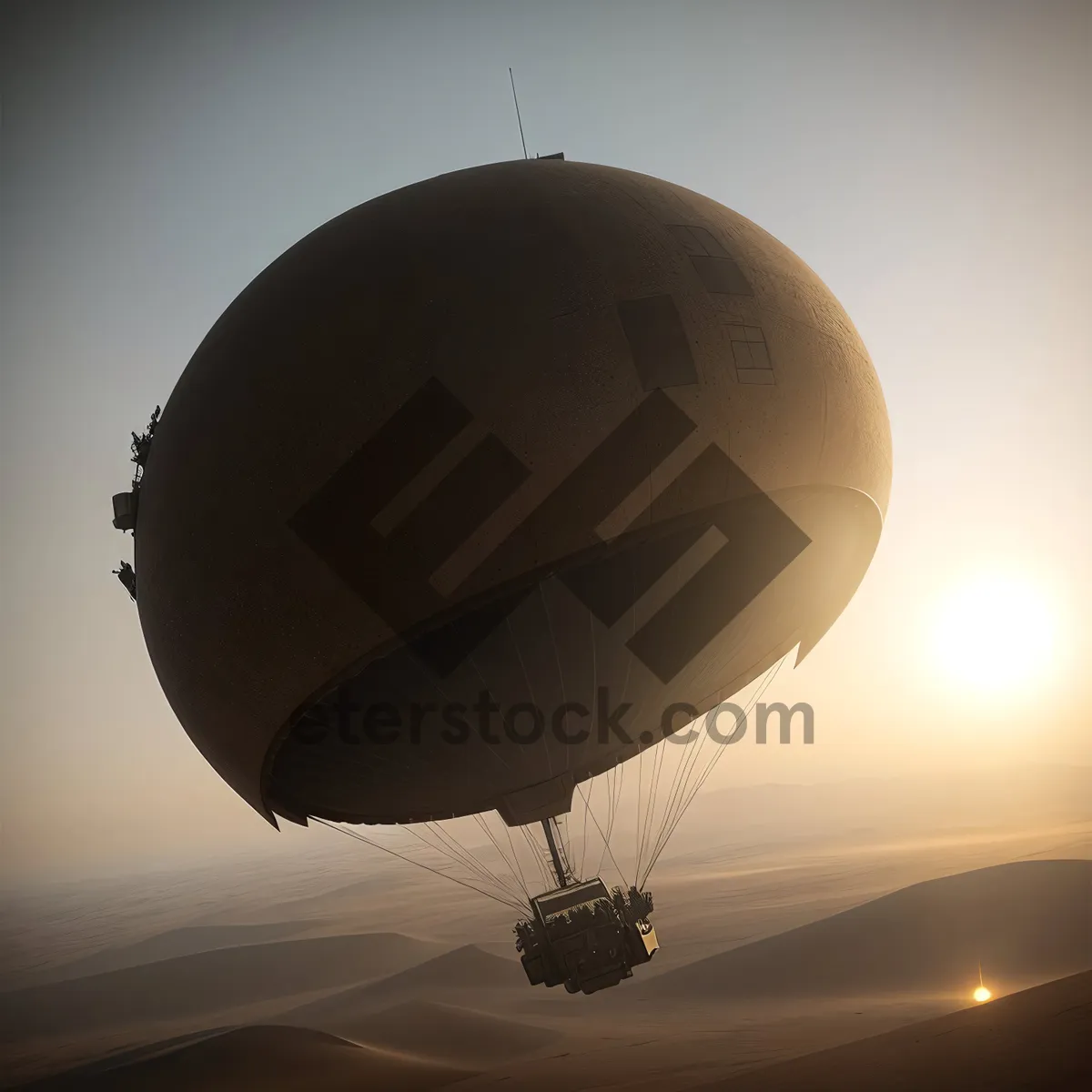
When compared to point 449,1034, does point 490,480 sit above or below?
above

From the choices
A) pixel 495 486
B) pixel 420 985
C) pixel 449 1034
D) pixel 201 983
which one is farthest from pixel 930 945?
pixel 201 983

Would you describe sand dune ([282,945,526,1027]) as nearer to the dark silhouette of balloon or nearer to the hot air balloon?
the hot air balloon

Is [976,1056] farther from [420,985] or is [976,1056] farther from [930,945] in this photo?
[420,985]

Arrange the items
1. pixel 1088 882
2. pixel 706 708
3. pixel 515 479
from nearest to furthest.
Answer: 1. pixel 515 479
2. pixel 706 708
3. pixel 1088 882

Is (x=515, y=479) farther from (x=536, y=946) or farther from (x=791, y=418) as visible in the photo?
(x=536, y=946)

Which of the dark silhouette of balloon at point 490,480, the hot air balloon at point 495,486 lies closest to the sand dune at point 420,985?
the hot air balloon at point 495,486

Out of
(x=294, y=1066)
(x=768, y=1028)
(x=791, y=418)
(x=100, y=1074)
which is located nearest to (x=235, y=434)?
(x=791, y=418)

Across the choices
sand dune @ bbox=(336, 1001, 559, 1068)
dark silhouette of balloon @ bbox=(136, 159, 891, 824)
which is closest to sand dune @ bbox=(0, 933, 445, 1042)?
sand dune @ bbox=(336, 1001, 559, 1068)
